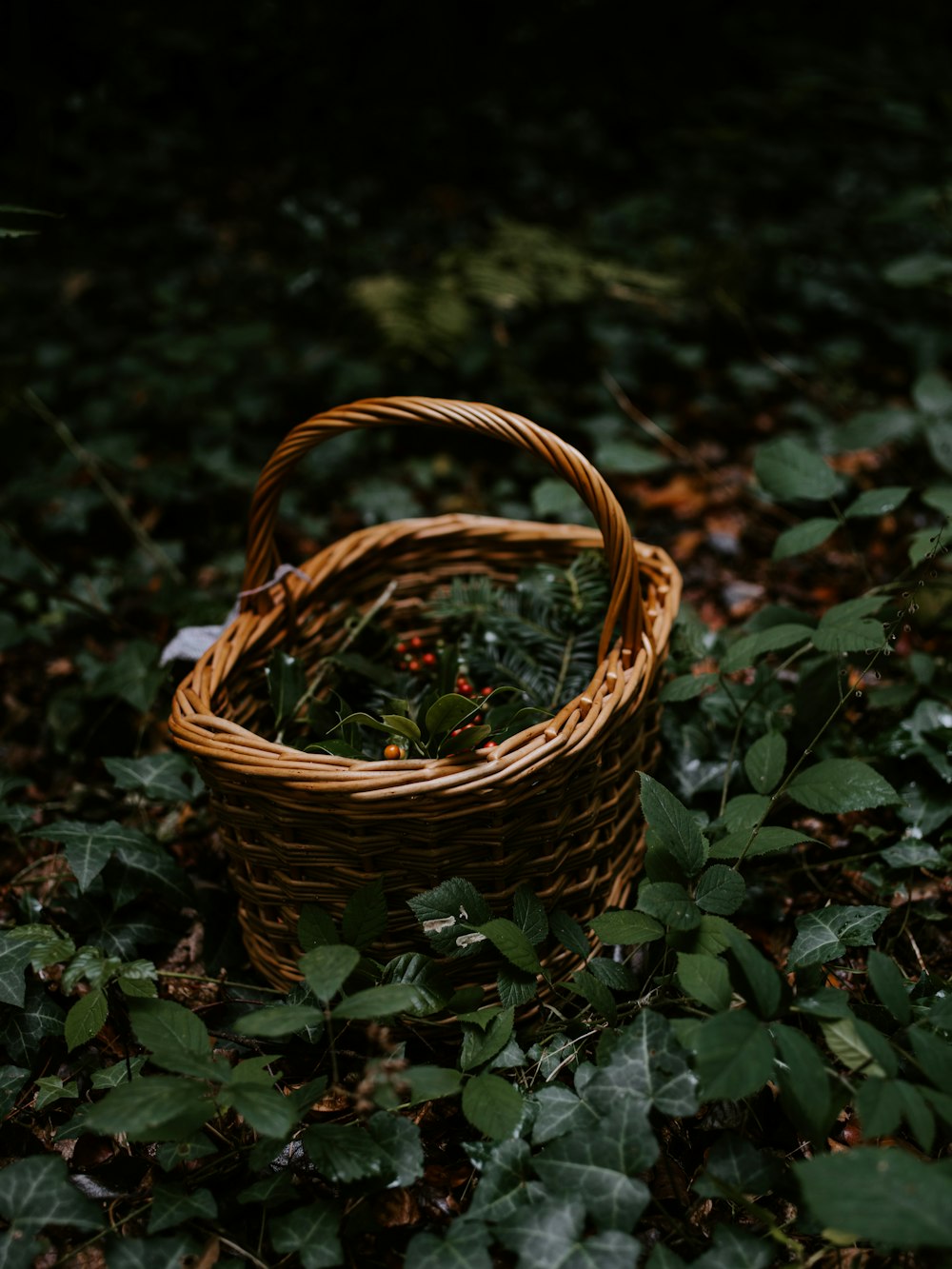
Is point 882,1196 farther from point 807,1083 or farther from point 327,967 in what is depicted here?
point 327,967

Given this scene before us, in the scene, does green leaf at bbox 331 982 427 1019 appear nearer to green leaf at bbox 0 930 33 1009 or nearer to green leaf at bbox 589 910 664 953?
green leaf at bbox 589 910 664 953

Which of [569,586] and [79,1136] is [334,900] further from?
[569,586]

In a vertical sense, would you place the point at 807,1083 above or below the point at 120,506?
above

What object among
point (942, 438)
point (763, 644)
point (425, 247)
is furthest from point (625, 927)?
point (425, 247)

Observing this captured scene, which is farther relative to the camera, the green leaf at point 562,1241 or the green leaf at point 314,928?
the green leaf at point 314,928

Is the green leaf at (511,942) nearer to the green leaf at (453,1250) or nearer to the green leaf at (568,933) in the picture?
the green leaf at (568,933)

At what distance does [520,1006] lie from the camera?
1.21m

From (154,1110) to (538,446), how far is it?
0.92 m

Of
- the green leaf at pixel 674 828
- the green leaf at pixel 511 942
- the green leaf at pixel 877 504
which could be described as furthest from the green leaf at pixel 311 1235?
the green leaf at pixel 877 504

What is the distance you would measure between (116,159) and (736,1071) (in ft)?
14.2

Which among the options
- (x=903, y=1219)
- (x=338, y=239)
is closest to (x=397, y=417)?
(x=903, y=1219)

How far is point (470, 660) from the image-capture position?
4.82 ft

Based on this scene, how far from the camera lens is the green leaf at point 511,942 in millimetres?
1036

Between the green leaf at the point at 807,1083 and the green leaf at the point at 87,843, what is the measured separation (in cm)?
98
